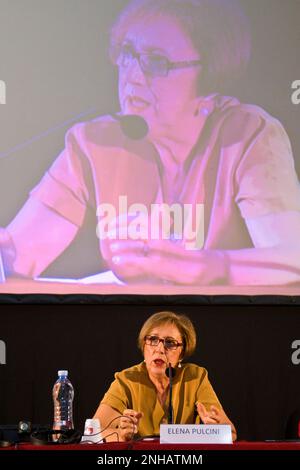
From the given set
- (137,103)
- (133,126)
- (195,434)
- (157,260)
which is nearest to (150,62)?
(137,103)

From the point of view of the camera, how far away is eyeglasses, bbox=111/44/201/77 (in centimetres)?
438

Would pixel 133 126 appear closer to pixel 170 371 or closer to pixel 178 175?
pixel 178 175

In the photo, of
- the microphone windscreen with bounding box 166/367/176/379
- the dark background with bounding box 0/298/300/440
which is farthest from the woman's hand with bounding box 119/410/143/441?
the dark background with bounding box 0/298/300/440

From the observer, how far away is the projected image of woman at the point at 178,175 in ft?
14.0

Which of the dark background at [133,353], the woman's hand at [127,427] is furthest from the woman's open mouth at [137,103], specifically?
the woman's hand at [127,427]

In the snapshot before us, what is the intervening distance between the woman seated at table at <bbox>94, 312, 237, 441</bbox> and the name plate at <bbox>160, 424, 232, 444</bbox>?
40.1 inches

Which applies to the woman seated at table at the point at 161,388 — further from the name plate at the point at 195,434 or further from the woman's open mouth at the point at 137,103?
the woman's open mouth at the point at 137,103

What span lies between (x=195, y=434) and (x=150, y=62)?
2.68m

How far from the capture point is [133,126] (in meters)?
4.39
